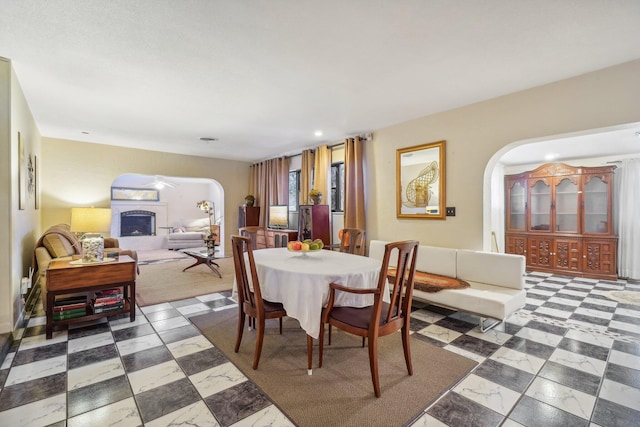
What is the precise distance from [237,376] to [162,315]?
1.64m

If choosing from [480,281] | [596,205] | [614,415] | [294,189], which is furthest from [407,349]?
[596,205]

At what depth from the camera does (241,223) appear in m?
7.32

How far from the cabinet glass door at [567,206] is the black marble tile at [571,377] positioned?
4352 millimetres

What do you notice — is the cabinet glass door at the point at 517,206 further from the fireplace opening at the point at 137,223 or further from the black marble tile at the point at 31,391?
the fireplace opening at the point at 137,223

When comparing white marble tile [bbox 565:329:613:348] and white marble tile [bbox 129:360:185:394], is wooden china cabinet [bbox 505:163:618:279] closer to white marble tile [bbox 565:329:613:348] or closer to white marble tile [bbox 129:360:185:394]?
white marble tile [bbox 565:329:613:348]

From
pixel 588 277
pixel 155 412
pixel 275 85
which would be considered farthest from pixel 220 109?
pixel 588 277

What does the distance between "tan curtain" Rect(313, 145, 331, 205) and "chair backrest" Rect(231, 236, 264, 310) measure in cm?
315

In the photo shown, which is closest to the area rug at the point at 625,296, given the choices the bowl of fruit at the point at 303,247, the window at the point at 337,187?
the window at the point at 337,187

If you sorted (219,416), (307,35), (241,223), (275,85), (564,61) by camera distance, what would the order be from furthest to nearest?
(241,223) < (275,85) < (564,61) < (307,35) < (219,416)

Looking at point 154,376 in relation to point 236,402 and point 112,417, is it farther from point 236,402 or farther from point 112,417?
point 236,402

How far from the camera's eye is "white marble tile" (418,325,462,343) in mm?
2684

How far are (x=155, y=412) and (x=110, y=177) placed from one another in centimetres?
549

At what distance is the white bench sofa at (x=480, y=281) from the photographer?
2744 millimetres

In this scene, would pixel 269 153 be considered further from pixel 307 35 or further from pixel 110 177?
pixel 307 35
